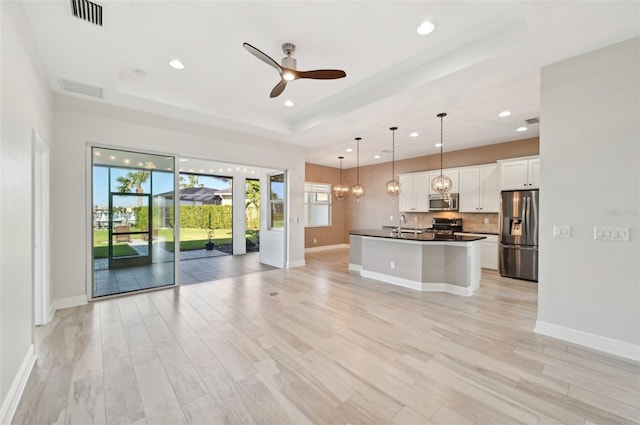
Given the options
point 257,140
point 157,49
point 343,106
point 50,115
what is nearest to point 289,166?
point 257,140

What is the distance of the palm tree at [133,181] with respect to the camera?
14.5ft

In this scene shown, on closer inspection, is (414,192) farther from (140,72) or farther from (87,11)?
(87,11)

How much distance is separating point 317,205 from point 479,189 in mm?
5036

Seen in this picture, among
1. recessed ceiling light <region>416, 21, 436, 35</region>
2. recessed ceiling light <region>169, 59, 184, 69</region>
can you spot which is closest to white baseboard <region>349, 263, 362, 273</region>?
recessed ceiling light <region>416, 21, 436, 35</region>

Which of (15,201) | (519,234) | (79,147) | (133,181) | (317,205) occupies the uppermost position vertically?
(79,147)

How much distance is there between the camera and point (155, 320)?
335cm

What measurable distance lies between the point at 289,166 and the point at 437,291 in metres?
4.17

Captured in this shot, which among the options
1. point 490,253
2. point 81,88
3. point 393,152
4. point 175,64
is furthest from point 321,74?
point 490,253

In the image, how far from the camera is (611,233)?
2.58 meters

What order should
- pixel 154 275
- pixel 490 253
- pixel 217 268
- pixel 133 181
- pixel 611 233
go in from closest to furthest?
pixel 611 233 → pixel 133 181 → pixel 154 275 → pixel 490 253 → pixel 217 268

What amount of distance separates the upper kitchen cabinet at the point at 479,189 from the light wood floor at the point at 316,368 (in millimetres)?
3113

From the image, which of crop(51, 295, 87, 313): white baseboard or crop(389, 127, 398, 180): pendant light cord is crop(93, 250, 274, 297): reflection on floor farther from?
crop(389, 127, 398, 180): pendant light cord

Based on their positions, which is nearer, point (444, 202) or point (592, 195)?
point (592, 195)

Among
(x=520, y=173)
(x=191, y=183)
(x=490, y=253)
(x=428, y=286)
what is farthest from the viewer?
(x=191, y=183)
